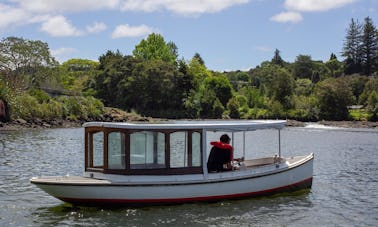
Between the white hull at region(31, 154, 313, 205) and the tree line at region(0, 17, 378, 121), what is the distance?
5182cm

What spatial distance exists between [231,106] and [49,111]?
165 feet

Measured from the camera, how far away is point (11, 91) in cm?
6831

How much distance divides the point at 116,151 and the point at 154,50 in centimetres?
11522

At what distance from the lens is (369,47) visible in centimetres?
13750

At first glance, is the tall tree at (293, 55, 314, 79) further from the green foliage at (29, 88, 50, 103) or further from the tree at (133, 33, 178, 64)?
the green foliage at (29, 88, 50, 103)

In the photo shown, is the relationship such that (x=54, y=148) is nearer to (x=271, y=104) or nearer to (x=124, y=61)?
(x=271, y=104)

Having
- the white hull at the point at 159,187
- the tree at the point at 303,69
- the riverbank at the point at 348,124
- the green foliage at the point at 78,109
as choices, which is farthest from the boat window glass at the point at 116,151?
the tree at the point at 303,69

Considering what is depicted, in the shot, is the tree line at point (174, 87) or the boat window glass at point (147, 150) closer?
the boat window glass at point (147, 150)

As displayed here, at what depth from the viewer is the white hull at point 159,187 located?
1623cm

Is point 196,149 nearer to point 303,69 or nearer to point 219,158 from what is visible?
point 219,158

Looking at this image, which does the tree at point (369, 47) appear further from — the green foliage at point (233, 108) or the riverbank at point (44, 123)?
the riverbank at point (44, 123)

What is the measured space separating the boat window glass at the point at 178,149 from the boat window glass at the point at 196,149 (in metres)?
0.26

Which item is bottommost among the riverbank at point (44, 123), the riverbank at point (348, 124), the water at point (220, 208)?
the water at point (220, 208)

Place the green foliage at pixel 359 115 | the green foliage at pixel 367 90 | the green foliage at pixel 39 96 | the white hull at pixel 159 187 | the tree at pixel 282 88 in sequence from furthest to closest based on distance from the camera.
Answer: the tree at pixel 282 88, the green foliage at pixel 367 90, the green foliage at pixel 359 115, the green foliage at pixel 39 96, the white hull at pixel 159 187
